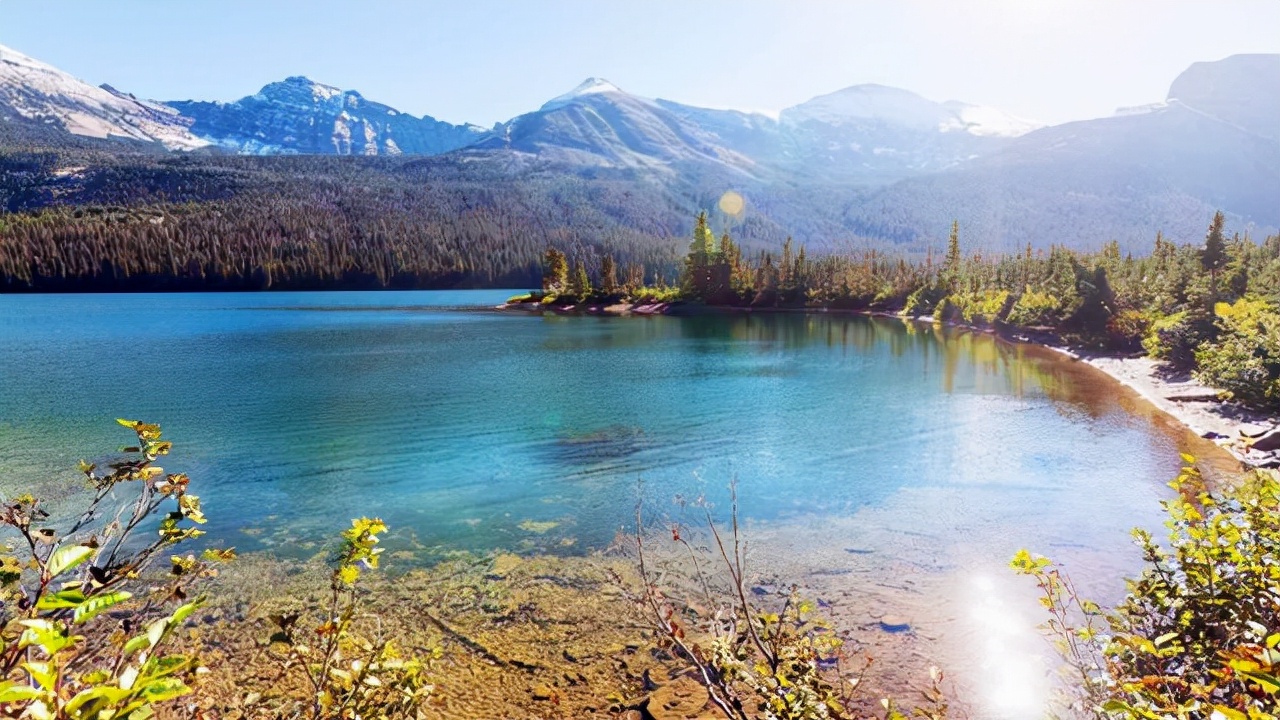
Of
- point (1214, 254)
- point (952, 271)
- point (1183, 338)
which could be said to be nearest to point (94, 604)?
point (1183, 338)

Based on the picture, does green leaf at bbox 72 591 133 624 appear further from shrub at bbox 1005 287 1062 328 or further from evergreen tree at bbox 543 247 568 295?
evergreen tree at bbox 543 247 568 295

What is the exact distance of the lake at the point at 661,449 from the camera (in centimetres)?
1585

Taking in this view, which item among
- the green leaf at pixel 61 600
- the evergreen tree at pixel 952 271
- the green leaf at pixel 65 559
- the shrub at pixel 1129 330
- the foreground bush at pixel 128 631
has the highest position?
the evergreen tree at pixel 952 271

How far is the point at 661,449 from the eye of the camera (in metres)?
24.8

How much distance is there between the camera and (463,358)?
51250 mm

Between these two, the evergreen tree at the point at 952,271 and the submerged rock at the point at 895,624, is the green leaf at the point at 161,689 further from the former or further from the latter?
the evergreen tree at the point at 952,271

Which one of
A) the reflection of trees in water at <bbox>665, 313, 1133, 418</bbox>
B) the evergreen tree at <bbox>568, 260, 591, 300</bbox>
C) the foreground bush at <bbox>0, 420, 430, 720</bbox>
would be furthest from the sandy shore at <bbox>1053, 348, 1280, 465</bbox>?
the evergreen tree at <bbox>568, 260, 591, 300</bbox>

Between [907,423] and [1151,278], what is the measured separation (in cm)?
5213

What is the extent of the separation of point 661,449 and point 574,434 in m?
4.14

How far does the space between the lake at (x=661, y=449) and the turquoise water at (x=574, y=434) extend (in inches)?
5.5

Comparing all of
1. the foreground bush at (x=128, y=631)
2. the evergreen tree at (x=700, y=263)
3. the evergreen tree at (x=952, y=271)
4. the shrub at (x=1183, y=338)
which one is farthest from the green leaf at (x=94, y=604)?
the evergreen tree at (x=700, y=263)

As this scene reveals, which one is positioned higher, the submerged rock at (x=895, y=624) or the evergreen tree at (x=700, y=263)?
the evergreen tree at (x=700, y=263)

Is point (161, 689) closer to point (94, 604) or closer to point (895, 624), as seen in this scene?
point (94, 604)

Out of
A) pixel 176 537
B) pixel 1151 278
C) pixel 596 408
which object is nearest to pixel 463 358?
pixel 596 408
